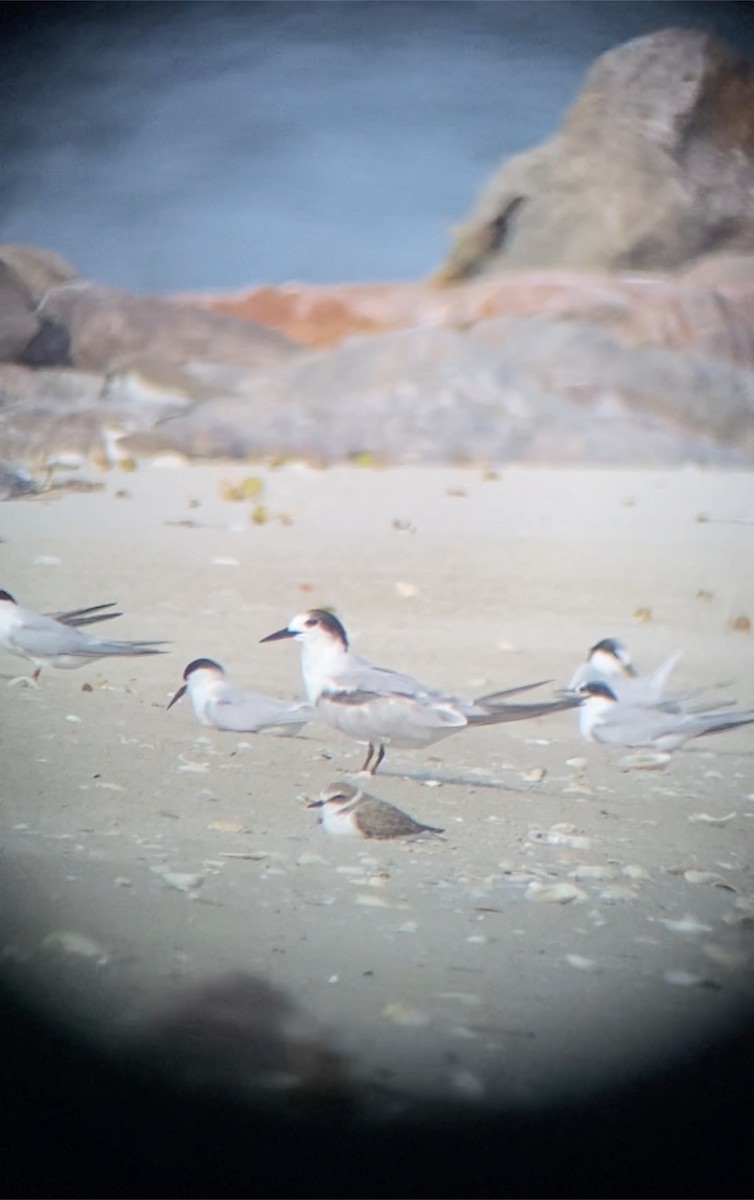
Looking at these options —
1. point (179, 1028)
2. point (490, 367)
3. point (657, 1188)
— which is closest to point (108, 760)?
point (179, 1028)

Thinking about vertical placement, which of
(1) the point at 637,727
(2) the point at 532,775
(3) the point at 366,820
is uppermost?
(1) the point at 637,727

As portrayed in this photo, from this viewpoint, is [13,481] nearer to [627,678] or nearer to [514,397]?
[514,397]

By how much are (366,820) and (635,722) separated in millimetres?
509

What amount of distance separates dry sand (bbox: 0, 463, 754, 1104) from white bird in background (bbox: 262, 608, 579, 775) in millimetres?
27

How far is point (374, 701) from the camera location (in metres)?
2.37

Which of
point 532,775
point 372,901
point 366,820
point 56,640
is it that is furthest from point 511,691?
point 56,640

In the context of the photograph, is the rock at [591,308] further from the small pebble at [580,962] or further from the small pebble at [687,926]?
the small pebble at [580,962]

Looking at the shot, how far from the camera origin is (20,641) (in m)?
2.49

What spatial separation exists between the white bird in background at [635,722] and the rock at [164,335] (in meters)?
0.84

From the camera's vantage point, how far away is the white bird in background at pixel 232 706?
2414mm

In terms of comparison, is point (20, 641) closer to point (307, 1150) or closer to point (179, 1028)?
point (179, 1028)

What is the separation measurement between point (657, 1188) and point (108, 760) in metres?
1.14

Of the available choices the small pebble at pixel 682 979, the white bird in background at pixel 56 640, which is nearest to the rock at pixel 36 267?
the white bird in background at pixel 56 640

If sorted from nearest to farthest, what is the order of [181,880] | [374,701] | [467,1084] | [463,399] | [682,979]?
[467,1084]
[682,979]
[181,880]
[374,701]
[463,399]
